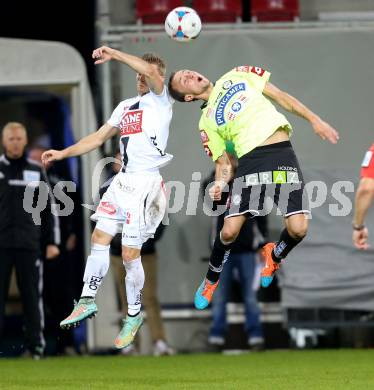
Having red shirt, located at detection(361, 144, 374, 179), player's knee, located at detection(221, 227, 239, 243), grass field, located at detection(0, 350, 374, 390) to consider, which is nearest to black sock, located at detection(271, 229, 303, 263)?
player's knee, located at detection(221, 227, 239, 243)

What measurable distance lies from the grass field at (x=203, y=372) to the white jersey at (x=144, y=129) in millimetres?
2021

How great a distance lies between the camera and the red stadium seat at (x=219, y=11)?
15.9 m

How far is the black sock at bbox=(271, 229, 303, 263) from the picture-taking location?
10797 mm

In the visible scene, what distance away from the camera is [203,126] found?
1091 centimetres

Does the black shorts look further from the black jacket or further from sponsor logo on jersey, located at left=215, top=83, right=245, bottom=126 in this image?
the black jacket

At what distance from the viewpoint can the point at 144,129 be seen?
1103cm

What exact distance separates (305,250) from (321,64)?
8.45 feet

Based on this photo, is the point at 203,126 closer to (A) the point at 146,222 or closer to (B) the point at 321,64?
(A) the point at 146,222

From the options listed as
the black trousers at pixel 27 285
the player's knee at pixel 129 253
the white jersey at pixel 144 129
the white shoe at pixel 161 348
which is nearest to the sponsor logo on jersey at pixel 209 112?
the white jersey at pixel 144 129

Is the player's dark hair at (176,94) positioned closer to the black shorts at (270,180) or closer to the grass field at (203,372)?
the black shorts at (270,180)

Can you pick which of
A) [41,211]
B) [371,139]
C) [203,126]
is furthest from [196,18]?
[371,139]

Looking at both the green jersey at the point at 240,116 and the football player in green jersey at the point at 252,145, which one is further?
the green jersey at the point at 240,116

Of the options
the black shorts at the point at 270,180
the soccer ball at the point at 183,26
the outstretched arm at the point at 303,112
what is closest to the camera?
the outstretched arm at the point at 303,112

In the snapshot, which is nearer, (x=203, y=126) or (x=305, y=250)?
(x=203, y=126)
